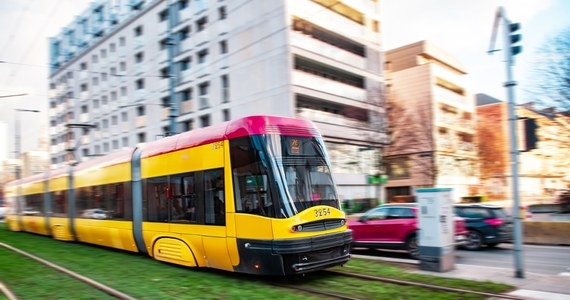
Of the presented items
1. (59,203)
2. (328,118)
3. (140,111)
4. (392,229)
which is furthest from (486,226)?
(140,111)

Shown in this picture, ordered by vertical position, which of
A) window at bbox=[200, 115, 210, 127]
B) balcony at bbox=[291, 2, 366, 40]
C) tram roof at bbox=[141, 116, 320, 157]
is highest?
balcony at bbox=[291, 2, 366, 40]

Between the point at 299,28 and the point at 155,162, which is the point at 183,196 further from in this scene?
the point at 299,28

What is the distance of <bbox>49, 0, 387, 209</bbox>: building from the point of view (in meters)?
30.2

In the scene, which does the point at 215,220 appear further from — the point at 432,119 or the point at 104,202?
the point at 432,119

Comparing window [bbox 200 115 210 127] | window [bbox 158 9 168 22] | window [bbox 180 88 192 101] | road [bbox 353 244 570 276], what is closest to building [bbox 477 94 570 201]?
road [bbox 353 244 570 276]

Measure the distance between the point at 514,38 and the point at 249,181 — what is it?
597 centimetres

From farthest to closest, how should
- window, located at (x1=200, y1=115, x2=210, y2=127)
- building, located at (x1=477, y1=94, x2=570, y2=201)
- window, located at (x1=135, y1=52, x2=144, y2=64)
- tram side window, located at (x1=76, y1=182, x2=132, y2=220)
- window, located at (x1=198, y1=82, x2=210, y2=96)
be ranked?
1. window, located at (x1=135, y1=52, x2=144, y2=64)
2. window, located at (x1=198, y1=82, x2=210, y2=96)
3. window, located at (x1=200, y1=115, x2=210, y2=127)
4. building, located at (x1=477, y1=94, x2=570, y2=201)
5. tram side window, located at (x1=76, y1=182, x2=132, y2=220)

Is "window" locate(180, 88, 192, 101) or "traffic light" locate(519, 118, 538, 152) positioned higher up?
"window" locate(180, 88, 192, 101)

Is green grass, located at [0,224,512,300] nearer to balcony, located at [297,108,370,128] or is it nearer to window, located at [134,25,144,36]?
balcony, located at [297,108,370,128]

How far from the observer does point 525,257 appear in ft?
40.3

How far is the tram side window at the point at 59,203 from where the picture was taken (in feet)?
56.1

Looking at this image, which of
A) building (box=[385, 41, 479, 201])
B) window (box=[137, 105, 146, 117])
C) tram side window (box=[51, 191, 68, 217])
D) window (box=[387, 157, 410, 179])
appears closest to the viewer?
tram side window (box=[51, 191, 68, 217])

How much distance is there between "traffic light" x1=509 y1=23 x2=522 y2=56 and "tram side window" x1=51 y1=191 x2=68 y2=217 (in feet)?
49.2

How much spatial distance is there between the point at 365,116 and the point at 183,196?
76.0ft
